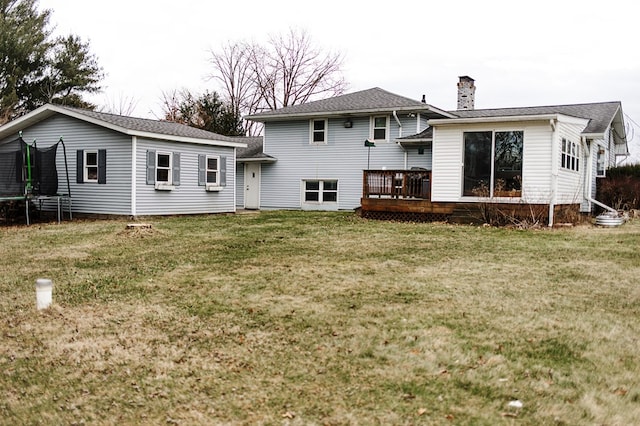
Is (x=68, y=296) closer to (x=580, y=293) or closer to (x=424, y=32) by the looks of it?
(x=580, y=293)

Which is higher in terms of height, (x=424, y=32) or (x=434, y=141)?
(x=424, y=32)

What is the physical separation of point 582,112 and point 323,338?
1711 centimetres

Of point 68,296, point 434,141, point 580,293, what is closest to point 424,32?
point 434,141

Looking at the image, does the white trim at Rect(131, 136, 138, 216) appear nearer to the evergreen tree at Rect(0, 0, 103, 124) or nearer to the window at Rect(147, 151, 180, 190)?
the window at Rect(147, 151, 180, 190)

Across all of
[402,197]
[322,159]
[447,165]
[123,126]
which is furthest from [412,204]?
→ [123,126]

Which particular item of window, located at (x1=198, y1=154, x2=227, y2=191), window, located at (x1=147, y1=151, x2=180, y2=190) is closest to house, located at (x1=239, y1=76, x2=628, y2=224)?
window, located at (x1=198, y1=154, x2=227, y2=191)

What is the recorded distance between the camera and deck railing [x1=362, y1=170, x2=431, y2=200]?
571 inches

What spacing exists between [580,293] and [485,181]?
8121 mm

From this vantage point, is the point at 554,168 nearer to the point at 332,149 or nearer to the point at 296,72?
the point at 332,149

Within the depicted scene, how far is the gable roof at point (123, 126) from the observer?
50.5ft

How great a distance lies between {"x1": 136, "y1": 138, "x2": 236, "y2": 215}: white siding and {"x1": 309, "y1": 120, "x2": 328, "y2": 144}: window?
3173 mm

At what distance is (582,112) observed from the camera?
61.0ft

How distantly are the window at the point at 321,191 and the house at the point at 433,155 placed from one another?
0.12 feet

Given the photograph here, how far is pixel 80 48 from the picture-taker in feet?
103
